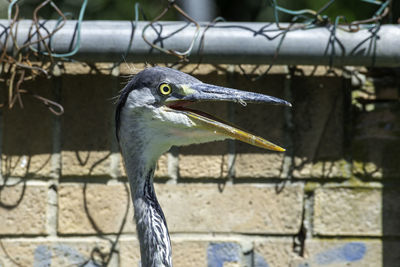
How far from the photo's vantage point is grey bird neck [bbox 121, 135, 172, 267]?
1.67 meters

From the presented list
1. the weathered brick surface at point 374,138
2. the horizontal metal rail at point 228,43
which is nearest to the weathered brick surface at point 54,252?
the horizontal metal rail at point 228,43

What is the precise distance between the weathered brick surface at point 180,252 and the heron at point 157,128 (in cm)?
53

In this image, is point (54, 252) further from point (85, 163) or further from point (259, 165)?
point (259, 165)

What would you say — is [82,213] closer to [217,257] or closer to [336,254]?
[217,257]

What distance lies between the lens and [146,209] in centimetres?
169

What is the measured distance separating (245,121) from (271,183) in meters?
0.24

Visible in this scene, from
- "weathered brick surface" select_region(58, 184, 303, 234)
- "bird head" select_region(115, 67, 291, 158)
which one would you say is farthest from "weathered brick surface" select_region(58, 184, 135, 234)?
"bird head" select_region(115, 67, 291, 158)

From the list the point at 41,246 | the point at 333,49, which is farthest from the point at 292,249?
the point at 41,246

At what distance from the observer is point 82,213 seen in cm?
221

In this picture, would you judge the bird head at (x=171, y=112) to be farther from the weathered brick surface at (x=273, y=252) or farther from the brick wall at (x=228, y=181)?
the weathered brick surface at (x=273, y=252)

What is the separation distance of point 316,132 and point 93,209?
2.79 feet

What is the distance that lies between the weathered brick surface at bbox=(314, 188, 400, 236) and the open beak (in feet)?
2.34

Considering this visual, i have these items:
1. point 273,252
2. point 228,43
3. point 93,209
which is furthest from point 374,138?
point 93,209

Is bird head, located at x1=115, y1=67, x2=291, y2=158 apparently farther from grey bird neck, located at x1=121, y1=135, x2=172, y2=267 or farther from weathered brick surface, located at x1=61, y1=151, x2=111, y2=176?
weathered brick surface, located at x1=61, y1=151, x2=111, y2=176
